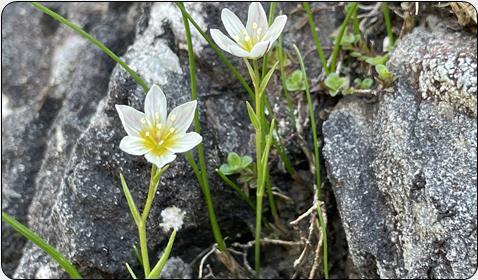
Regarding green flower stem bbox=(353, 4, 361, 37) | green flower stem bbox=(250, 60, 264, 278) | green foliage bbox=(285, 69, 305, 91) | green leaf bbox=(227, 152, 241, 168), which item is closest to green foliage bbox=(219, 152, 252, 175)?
green leaf bbox=(227, 152, 241, 168)

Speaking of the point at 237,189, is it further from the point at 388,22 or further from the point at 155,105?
the point at 388,22

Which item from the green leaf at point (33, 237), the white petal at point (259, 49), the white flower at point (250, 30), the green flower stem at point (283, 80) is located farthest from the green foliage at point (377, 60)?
the green leaf at point (33, 237)

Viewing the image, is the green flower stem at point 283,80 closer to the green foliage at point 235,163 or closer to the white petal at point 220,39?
the green foliage at point 235,163

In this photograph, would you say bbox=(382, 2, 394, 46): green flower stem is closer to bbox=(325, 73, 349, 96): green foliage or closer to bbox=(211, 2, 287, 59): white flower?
bbox=(325, 73, 349, 96): green foliage

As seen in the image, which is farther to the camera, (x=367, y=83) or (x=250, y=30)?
(x=367, y=83)

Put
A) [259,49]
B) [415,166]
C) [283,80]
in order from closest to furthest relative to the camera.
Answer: [259,49] → [415,166] → [283,80]

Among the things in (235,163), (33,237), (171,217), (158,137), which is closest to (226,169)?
(235,163)
